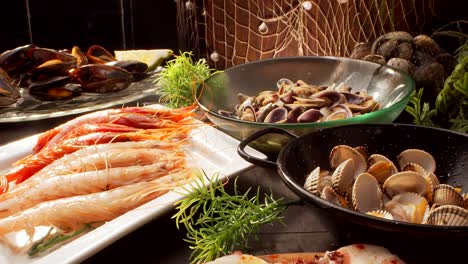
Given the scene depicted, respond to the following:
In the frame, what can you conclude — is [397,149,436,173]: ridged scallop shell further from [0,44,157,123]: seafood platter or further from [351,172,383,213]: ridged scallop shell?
[0,44,157,123]: seafood platter

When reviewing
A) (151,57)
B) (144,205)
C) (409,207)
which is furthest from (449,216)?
(151,57)

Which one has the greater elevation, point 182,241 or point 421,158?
point 421,158

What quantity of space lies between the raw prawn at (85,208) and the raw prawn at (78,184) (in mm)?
54

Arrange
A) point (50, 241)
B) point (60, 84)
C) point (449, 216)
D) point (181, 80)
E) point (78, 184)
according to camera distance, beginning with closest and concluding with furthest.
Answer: point (449, 216)
point (50, 241)
point (78, 184)
point (181, 80)
point (60, 84)

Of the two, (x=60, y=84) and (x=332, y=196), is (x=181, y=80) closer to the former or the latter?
(x=60, y=84)

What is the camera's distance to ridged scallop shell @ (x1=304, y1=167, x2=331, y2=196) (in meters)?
0.68

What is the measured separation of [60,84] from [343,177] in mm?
1045

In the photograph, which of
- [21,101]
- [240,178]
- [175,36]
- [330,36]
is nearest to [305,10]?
[330,36]

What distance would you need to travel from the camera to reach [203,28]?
187 cm

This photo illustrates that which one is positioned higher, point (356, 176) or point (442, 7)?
point (442, 7)

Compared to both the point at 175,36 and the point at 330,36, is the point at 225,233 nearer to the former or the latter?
the point at 330,36

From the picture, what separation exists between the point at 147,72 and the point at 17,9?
147 cm

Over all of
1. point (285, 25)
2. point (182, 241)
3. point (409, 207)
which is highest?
point (285, 25)

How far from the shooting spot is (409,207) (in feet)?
2.17
